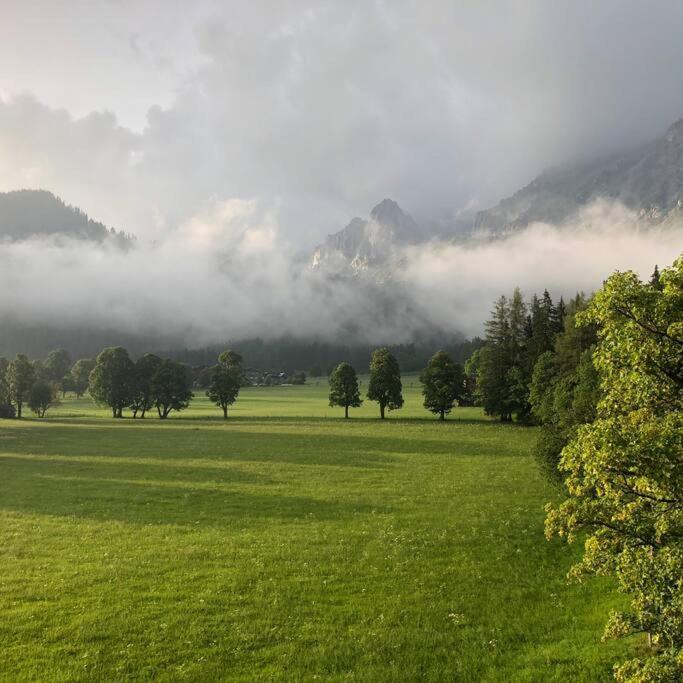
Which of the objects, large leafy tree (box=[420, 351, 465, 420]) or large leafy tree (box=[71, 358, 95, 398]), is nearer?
large leafy tree (box=[420, 351, 465, 420])

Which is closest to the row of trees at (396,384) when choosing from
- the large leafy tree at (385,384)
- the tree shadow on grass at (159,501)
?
the large leafy tree at (385,384)

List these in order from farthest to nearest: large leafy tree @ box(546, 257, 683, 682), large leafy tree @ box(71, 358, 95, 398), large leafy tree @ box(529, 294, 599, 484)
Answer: large leafy tree @ box(71, 358, 95, 398)
large leafy tree @ box(529, 294, 599, 484)
large leafy tree @ box(546, 257, 683, 682)

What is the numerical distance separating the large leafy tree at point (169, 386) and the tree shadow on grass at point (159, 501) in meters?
68.7

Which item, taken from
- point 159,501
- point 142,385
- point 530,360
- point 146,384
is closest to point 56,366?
point 142,385

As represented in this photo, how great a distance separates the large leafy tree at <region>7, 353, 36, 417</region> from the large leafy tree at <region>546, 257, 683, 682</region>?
132794 millimetres

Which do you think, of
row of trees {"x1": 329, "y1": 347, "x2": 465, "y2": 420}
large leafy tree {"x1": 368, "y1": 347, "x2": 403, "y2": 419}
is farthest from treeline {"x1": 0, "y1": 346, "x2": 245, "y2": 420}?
large leafy tree {"x1": 368, "y1": 347, "x2": 403, "y2": 419}

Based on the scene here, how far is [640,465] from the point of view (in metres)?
9.83

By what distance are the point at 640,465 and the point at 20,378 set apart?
13577cm

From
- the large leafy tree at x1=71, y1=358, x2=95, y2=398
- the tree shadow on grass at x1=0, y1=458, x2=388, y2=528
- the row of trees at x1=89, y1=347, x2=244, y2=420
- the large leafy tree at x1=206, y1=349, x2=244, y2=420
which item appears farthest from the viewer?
the large leafy tree at x1=71, y1=358, x2=95, y2=398

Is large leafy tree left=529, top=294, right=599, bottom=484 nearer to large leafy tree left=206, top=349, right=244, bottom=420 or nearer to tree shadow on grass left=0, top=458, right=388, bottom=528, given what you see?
tree shadow on grass left=0, top=458, right=388, bottom=528

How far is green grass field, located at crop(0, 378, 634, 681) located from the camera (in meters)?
15.5

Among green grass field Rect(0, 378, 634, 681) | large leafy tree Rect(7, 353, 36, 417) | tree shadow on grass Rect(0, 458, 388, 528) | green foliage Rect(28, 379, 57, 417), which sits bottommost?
tree shadow on grass Rect(0, 458, 388, 528)

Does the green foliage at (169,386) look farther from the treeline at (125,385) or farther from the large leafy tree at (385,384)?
the large leafy tree at (385,384)

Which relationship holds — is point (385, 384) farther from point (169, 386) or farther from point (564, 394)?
point (564, 394)
